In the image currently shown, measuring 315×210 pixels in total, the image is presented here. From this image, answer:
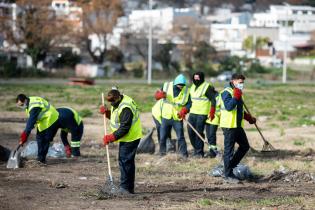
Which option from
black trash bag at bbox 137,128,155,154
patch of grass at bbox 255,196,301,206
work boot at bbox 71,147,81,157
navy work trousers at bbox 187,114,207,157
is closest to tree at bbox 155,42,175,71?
black trash bag at bbox 137,128,155,154

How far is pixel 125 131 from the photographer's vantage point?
12.7 metres

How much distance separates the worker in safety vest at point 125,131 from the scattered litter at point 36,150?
4.76m

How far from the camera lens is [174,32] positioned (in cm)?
9244

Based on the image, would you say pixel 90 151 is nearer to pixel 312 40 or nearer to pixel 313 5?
pixel 313 5

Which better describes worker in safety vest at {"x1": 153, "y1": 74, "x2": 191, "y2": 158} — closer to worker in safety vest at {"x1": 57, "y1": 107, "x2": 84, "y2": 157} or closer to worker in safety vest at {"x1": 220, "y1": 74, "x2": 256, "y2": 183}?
worker in safety vest at {"x1": 57, "y1": 107, "x2": 84, "y2": 157}

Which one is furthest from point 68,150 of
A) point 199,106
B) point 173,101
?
point 199,106

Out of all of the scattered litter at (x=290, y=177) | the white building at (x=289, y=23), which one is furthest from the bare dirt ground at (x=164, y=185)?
the white building at (x=289, y=23)

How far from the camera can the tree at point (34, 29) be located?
230 ft

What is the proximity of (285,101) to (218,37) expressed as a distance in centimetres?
6017

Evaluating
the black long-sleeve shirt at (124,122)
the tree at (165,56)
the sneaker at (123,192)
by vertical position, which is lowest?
the tree at (165,56)

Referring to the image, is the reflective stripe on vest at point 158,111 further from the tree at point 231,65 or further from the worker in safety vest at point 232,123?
the tree at point 231,65

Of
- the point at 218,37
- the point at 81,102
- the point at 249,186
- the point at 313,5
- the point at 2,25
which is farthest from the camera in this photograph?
the point at 218,37

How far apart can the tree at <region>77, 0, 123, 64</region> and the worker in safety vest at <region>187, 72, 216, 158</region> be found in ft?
199

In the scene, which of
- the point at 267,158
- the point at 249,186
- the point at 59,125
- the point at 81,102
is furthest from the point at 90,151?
the point at 81,102
